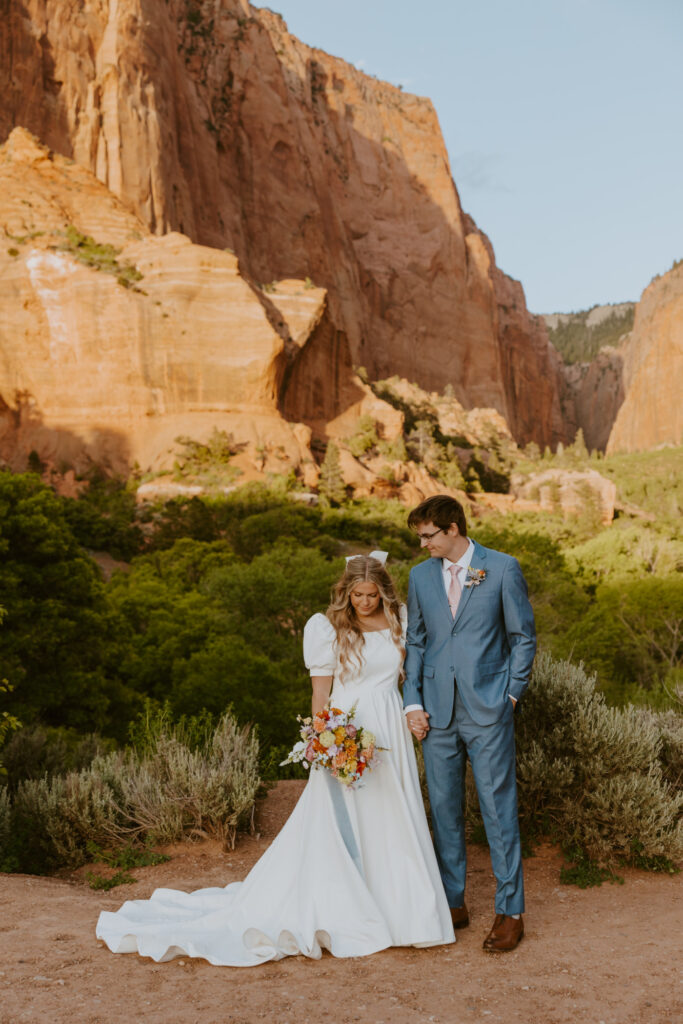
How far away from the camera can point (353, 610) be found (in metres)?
4.52

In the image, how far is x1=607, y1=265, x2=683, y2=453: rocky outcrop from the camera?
8225 centimetres

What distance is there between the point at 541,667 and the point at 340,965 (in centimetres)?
301

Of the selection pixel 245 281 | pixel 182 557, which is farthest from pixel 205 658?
pixel 245 281

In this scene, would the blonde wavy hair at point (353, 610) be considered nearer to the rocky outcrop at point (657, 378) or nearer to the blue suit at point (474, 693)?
the blue suit at point (474, 693)

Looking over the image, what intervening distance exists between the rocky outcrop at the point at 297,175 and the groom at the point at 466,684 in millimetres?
40780

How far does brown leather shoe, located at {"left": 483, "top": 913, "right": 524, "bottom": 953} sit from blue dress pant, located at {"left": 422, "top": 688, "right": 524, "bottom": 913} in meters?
0.05

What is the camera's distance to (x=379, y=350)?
71625mm

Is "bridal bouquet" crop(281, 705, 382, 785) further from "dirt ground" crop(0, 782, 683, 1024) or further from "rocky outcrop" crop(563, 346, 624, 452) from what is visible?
"rocky outcrop" crop(563, 346, 624, 452)

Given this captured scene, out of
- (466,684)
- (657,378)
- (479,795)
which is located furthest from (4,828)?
(657,378)

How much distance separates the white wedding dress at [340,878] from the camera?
409cm

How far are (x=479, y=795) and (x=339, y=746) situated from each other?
2.58 ft

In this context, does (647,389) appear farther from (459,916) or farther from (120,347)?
(459,916)

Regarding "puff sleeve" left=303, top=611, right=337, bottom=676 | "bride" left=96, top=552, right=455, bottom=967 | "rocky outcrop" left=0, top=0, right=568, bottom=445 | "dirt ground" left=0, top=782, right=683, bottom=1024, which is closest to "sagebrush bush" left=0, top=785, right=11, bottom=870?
"dirt ground" left=0, top=782, right=683, bottom=1024

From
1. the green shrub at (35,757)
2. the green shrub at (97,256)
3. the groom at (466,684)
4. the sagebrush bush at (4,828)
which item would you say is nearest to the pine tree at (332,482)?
the green shrub at (97,256)
